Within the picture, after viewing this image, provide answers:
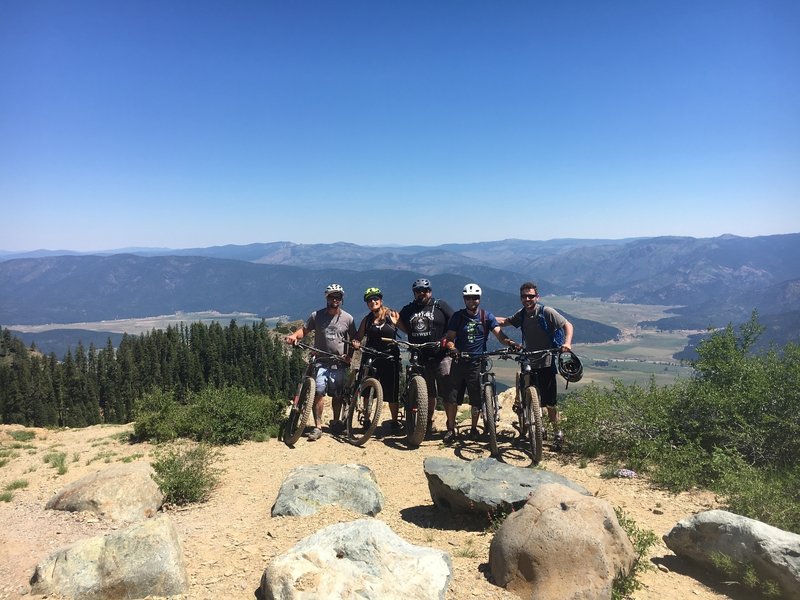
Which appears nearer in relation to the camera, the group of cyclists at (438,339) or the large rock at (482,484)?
the large rock at (482,484)

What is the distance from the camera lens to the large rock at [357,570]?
3.70m

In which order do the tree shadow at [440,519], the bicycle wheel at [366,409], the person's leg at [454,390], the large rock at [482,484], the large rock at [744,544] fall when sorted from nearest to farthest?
1. the large rock at [744,544]
2. the large rock at [482,484]
3. the tree shadow at [440,519]
4. the person's leg at [454,390]
5. the bicycle wheel at [366,409]

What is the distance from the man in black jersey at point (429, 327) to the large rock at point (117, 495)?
4.81 metres

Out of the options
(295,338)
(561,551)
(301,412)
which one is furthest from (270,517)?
(295,338)

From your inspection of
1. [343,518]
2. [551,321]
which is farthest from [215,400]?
[551,321]

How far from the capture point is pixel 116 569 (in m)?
3.99

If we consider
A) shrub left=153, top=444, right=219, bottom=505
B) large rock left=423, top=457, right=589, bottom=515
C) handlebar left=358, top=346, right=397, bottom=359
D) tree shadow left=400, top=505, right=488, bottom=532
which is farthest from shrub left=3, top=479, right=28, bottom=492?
large rock left=423, top=457, right=589, bottom=515

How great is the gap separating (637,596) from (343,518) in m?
3.17

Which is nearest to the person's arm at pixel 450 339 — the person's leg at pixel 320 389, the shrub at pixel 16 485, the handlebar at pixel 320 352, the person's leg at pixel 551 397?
the person's leg at pixel 551 397

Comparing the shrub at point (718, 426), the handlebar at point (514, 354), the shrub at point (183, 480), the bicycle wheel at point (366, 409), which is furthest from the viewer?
the bicycle wheel at point (366, 409)

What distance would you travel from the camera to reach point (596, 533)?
4.22 m

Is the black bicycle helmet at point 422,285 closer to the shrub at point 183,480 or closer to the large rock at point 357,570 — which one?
the shrub at point 183,480

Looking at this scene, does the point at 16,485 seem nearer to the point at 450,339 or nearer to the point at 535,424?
the point at 450,339

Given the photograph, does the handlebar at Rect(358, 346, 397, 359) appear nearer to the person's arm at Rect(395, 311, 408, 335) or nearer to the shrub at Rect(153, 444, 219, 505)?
the person's arm at Rect(395, 311, 408, 335)
